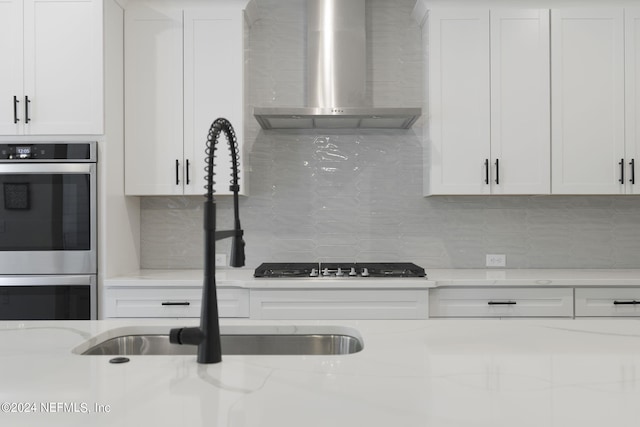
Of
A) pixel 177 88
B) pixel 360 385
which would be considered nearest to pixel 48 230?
pixel 177 88

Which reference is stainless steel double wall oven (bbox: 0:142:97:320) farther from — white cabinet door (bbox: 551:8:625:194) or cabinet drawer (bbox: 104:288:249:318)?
white cabinet door (bbox: 551:8:625:194)

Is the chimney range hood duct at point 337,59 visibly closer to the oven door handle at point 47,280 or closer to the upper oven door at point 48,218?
the upper oven door at point 48,218

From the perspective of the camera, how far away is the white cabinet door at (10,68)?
2959 mm

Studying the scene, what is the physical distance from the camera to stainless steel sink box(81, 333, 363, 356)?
5.32 ft

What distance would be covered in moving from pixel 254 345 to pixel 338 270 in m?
1.52

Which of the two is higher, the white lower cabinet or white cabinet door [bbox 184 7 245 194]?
white cabinet door [bbox 184 7 245 194]

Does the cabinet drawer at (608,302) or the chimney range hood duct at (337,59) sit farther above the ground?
the chimney range hood duct at (337,59)

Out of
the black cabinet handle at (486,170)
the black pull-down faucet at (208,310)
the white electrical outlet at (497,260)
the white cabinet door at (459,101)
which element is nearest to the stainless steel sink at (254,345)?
the black pull-down faucet at (208,310)

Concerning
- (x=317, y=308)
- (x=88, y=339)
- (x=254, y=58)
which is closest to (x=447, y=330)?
(x=88, y=339)

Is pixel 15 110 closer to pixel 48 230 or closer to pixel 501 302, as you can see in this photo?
pixel 48 230

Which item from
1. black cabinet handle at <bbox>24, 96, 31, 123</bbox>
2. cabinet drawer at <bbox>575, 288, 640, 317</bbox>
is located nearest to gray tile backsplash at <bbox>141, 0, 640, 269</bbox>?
cabinet drawer at <bbox>575, 288, 640, 317</bbox>

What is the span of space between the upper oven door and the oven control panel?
0.13 feet

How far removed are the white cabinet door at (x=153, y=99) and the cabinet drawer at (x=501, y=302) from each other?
1730mm

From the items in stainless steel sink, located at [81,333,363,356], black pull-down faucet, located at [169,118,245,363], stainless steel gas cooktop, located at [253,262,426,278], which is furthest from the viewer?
stainless steel gas cooktop, located at [253,262,426,278]
